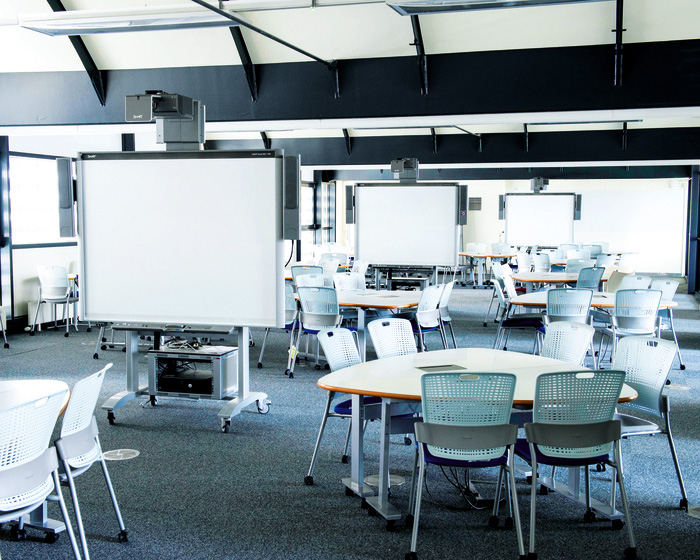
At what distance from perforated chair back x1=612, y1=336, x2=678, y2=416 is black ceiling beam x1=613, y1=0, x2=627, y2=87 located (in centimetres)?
326

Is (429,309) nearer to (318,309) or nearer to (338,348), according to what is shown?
(318,309)

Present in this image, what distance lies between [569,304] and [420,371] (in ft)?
12.3

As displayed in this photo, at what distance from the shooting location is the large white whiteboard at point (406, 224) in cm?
1139

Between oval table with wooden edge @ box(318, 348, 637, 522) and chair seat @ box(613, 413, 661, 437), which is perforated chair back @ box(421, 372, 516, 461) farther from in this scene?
chair seat @ box(613, 413, 661, 437)

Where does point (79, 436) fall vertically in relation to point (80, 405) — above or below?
below

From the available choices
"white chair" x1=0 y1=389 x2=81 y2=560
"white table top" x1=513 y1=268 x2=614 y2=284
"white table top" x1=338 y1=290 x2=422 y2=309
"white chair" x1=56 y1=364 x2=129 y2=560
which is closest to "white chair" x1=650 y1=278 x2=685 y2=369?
"white table top" x1=513 y1=268 x2=614 y2=284

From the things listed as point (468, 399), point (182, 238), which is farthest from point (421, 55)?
point (468, 399)

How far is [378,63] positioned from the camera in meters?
7.45

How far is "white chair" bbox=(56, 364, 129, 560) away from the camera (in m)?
3.25

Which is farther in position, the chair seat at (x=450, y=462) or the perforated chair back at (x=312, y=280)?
the perforated chair back at (x=312, y=280)

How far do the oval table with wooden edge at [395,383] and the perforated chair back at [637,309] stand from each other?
308 cm

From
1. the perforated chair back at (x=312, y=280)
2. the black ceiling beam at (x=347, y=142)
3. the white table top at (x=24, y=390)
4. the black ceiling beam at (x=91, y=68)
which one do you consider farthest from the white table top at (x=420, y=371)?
the black ceiling beam at (x=347, y=142)

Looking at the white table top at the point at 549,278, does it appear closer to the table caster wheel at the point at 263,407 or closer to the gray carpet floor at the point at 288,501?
the gray carpet floor at the point at 288,501

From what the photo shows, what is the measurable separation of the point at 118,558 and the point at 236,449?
69.2 inches
